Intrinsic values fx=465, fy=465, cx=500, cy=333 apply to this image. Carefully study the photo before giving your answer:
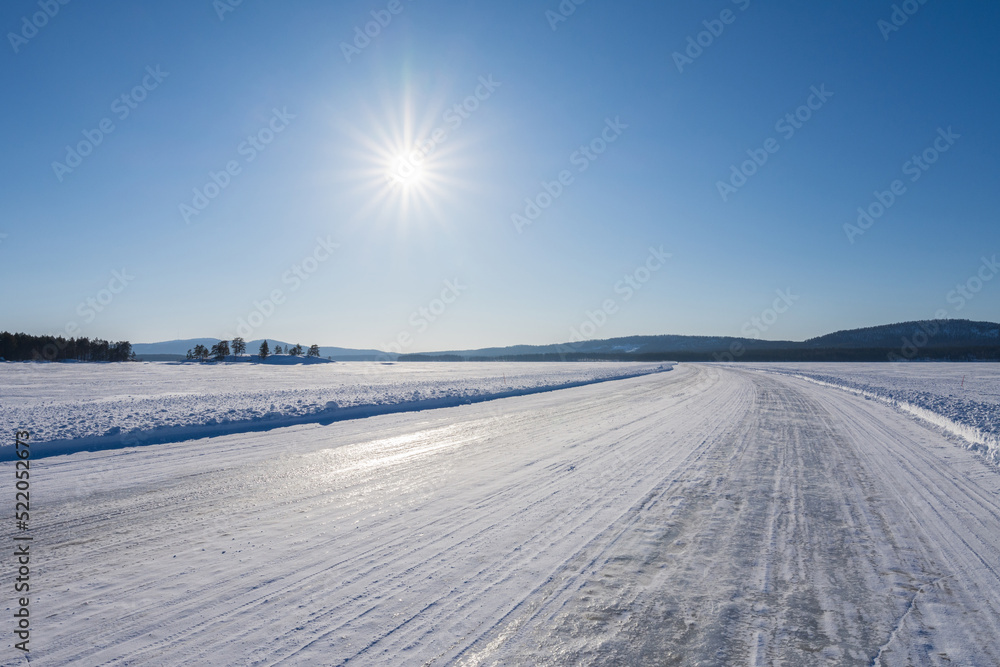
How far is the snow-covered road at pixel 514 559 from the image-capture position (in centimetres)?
273

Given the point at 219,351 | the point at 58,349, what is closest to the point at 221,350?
the point at 219,351

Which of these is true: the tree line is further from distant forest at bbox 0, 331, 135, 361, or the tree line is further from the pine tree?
distant forest at bbox 0, 331, 135, 361

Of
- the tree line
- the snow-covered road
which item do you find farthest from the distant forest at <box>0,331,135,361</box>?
the snow-covered road

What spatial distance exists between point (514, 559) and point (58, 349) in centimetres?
9987

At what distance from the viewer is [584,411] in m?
13.9

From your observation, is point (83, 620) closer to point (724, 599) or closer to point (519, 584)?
point (519, 584)

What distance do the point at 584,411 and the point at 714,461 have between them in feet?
21.5

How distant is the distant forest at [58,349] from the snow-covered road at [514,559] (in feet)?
282

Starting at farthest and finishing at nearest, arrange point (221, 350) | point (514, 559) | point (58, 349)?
point (221, 350) → point (58, 349) → point (514, 559)

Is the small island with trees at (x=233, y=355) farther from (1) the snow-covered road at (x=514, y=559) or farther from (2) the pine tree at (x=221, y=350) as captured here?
(1) the snow-covered road at (x=514, y=559)

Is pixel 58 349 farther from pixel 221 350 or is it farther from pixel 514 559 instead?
pixel 514 559

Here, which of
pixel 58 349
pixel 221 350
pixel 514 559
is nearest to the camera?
pixel 514 559

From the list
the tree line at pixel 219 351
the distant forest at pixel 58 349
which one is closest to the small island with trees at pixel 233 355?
the tree line at pixel 219 351

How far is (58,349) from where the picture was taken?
7431 centimetres
